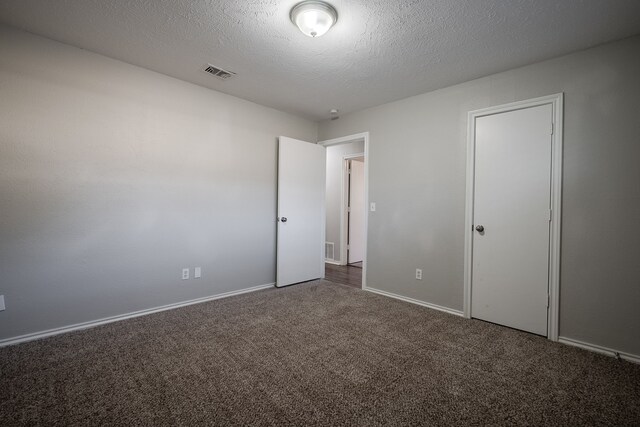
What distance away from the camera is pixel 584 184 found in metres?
2.32

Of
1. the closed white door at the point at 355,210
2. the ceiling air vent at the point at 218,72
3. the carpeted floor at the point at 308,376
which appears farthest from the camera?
the closed white door at the point at 355,210

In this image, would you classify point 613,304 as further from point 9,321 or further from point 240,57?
point 9,321

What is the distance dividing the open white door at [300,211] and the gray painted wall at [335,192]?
1.26 m

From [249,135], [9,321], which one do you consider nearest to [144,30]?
[249,135]

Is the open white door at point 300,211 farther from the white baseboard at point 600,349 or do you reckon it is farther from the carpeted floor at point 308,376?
the white baseboard at point 600,349

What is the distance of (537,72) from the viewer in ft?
8.34

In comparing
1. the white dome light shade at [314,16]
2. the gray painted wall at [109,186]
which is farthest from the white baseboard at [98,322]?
the white dome light shade at [314,16]

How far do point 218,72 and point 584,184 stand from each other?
345 centimetres

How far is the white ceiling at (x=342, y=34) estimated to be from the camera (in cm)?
190

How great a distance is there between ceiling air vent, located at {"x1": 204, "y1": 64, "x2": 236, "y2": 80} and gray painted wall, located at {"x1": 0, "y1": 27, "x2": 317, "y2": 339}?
16.7 inches

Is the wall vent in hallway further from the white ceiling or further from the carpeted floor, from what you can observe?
the white ceiling

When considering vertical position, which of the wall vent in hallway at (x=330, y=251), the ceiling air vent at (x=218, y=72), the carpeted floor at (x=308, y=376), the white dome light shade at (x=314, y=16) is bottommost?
the carpeted floor at (x=308, y=376)

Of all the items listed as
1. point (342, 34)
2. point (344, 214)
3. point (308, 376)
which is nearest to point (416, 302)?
point (308, 376)

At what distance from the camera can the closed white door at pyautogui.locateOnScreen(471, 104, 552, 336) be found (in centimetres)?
252
